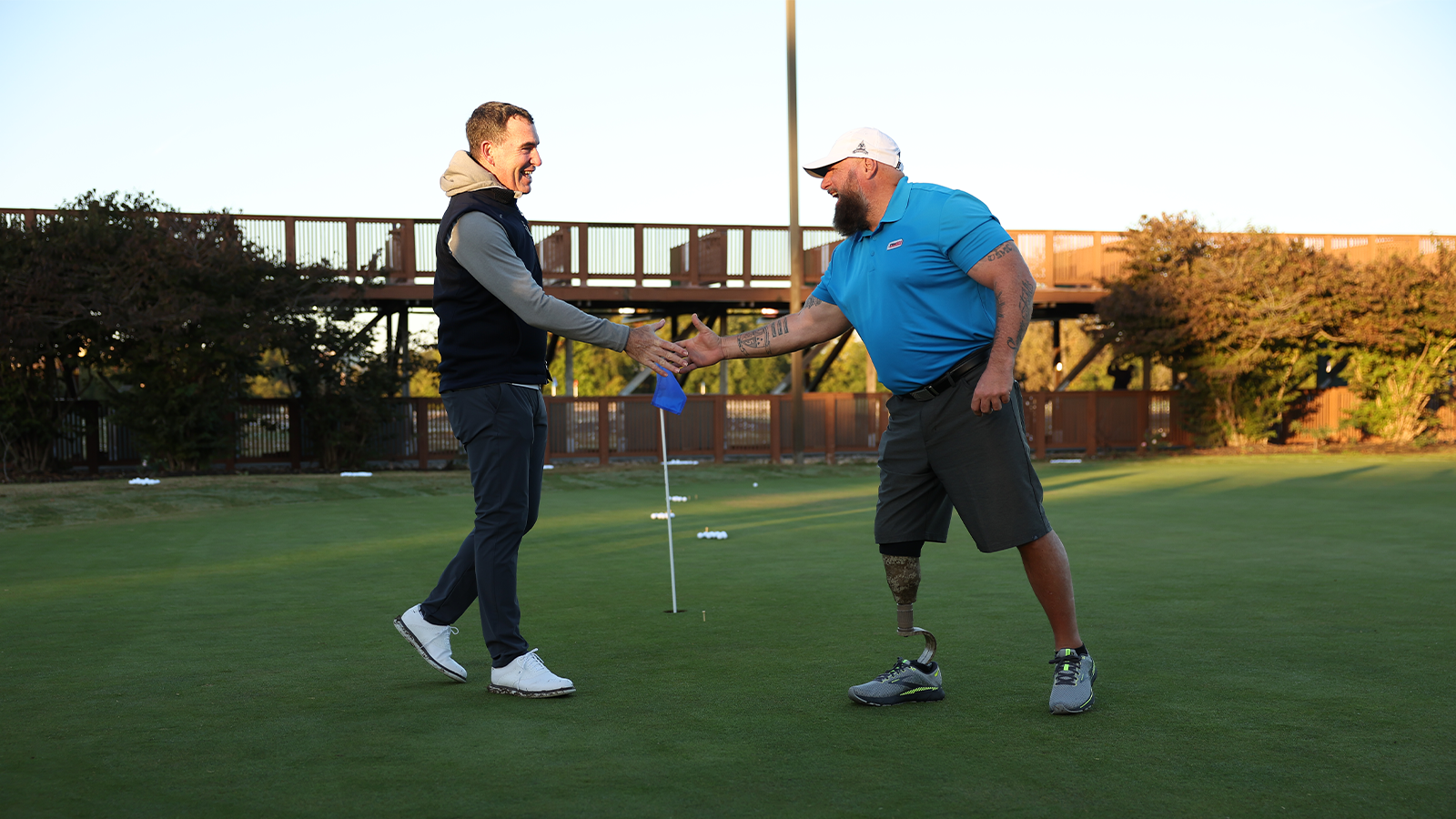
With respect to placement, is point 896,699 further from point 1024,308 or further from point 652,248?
point 652,248

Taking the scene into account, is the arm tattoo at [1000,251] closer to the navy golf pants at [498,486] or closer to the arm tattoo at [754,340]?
the arm tattoo at [754,340]

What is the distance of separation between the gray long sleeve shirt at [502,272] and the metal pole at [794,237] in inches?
699

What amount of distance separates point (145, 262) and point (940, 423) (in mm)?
16449

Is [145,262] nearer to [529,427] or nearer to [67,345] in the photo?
[67,345]

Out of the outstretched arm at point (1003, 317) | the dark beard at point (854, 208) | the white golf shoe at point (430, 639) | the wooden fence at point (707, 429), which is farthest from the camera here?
the wooden fence at point (707, 429)

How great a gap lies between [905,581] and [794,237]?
18422 millimetres

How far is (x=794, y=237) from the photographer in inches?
874

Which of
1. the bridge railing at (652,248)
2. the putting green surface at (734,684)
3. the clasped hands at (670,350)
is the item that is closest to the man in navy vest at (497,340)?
the clasped hands at (670,350)

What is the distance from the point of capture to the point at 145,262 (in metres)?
17.4

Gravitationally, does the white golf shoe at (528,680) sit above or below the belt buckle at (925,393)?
below

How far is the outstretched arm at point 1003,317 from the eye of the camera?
3.89m

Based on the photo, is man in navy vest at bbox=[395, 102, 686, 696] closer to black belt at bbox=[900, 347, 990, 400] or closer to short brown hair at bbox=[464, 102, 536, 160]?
short brown hair at bbox=[464, 102, 536, 160]

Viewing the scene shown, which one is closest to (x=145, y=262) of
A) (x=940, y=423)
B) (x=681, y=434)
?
(x=681, y=434)

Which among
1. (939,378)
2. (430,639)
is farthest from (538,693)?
(939,378)
